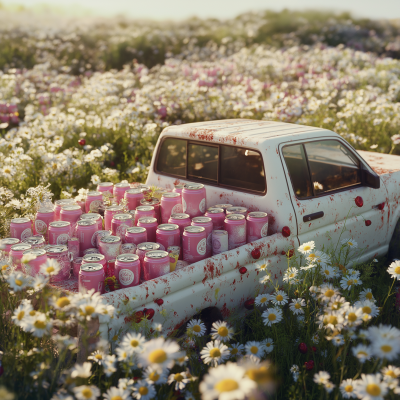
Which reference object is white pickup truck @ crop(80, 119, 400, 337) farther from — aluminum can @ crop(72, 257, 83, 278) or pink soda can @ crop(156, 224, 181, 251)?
aluminum can @ crop(72, 257, 83, 278)

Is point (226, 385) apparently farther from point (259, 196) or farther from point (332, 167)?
point (332, 167)

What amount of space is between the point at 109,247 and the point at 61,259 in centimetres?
33

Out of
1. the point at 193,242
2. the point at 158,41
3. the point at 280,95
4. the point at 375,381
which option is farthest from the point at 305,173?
the point at 158,41

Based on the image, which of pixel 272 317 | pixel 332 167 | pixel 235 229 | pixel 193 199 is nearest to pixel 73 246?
pixel 193 199

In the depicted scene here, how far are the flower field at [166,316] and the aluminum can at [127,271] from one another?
311mm

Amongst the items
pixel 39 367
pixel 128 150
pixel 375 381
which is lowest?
pixel 128 150

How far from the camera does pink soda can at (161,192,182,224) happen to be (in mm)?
3826

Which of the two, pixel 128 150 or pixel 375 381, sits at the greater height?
pixel 375 381

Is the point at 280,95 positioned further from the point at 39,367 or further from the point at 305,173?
the point at 39,367

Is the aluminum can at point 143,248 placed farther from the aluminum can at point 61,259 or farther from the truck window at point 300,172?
the truck window at point 300,172

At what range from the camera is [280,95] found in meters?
9.52

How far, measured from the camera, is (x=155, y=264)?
117 inches

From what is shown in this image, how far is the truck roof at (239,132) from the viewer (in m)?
3.87

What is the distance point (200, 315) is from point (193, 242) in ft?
1.76
